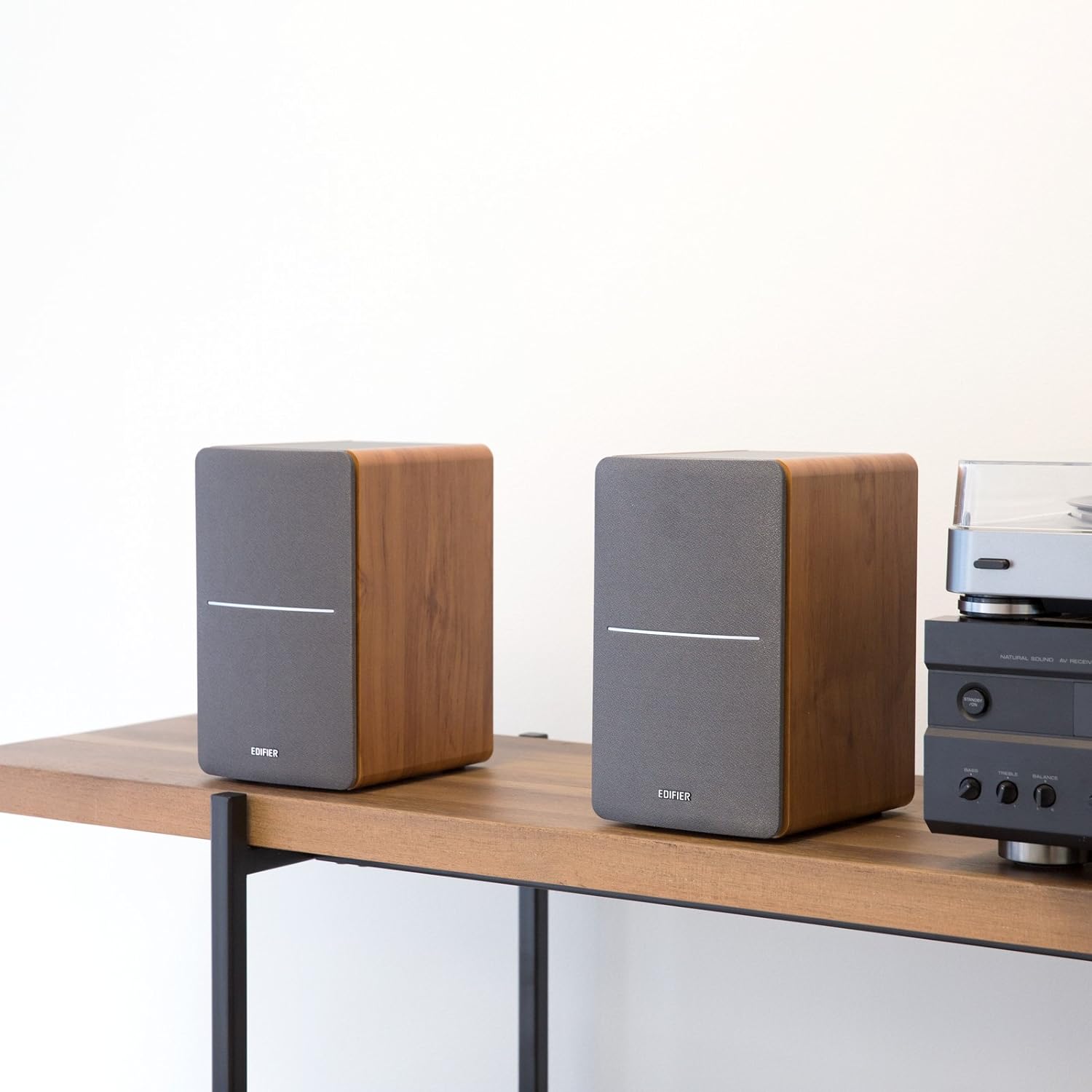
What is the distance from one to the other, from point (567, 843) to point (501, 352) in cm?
80

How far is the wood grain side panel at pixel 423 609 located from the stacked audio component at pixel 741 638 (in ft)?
0.76

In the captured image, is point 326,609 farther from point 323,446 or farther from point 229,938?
point 229,938

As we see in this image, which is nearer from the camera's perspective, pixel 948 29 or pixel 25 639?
pixel 948 29

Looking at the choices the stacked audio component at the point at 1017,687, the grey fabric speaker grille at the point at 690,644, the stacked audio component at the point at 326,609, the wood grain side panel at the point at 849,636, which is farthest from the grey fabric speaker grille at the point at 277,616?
the stacked audio component at the point at 1017,687

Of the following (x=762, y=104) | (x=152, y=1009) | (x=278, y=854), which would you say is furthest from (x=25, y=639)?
(x=762, y=104)

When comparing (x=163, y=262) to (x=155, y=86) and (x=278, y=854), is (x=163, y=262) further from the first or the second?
(x=278, y=854)

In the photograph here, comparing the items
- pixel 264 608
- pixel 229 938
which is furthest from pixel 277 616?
pixel 229 938

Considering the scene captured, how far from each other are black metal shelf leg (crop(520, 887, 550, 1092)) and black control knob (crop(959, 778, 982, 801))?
799 millimetres

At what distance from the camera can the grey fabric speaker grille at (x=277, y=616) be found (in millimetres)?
1305

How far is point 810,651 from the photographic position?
3.67 ft

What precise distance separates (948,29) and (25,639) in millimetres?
1462

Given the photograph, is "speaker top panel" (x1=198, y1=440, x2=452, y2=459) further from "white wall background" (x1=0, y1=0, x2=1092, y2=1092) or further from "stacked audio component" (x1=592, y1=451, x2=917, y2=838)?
"white wall background" (x1=0, y1=0, x2=1092, y2=1092)

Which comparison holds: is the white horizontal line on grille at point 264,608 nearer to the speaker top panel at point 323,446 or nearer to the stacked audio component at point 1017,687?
the speaker top panel at point 323,446

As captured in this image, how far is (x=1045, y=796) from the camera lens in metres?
0.97
